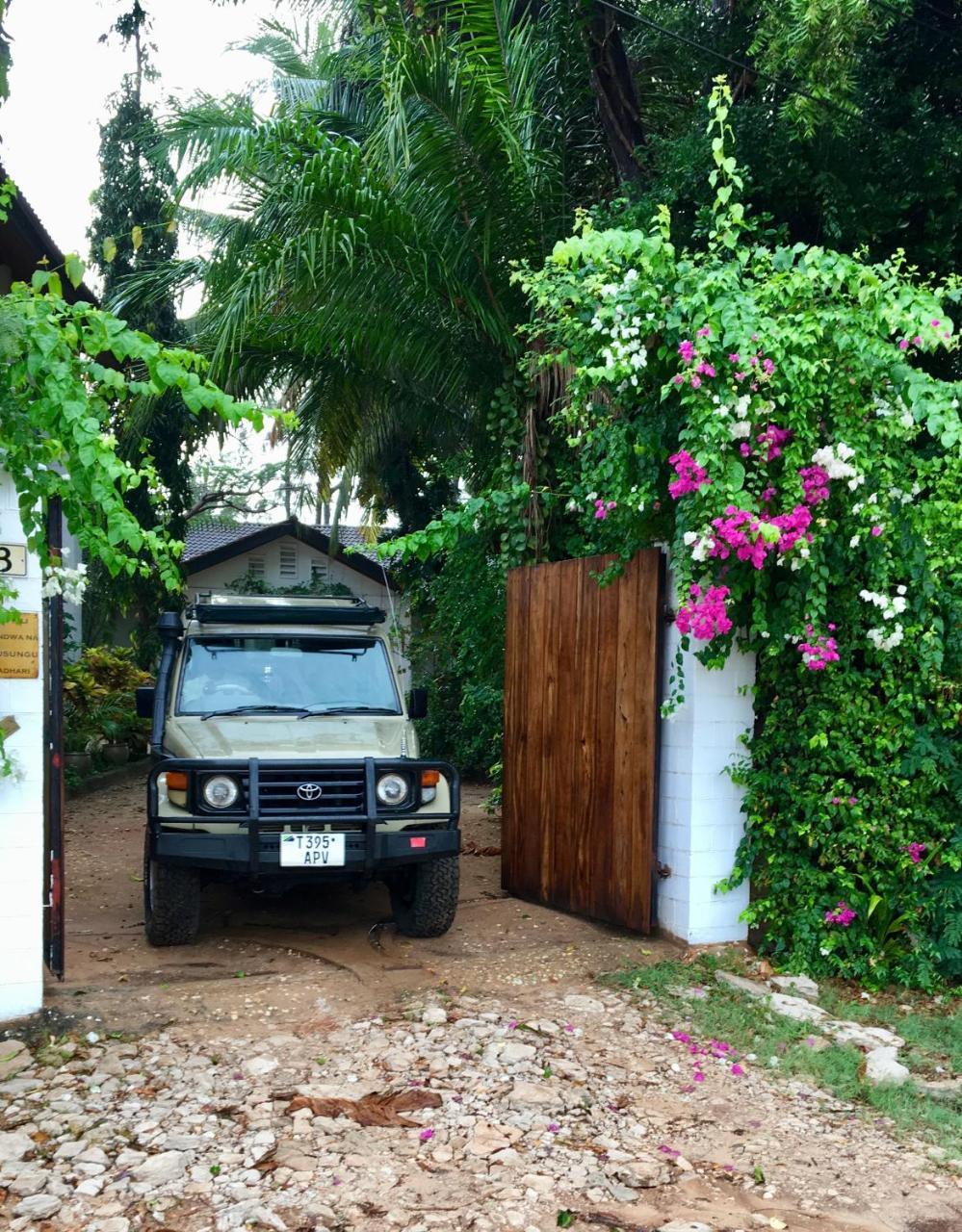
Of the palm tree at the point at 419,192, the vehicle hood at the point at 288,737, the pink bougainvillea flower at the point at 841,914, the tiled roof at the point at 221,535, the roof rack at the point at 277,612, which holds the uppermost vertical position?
the palm tree at the point at 419,192

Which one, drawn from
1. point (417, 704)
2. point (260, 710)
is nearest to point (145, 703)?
point (260, 710)

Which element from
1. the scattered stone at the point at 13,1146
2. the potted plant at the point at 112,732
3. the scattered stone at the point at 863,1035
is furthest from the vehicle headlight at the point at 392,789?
the potted plant at the point at 112,732

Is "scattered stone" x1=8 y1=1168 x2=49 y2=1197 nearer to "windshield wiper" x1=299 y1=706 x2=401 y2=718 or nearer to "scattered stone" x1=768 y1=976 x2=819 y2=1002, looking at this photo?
"windshield wiper" x1=299 y1=706 x2=401 y2=718

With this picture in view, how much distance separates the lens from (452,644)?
13633 millimetres

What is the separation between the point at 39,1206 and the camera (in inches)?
144

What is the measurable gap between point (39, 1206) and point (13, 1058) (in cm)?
129

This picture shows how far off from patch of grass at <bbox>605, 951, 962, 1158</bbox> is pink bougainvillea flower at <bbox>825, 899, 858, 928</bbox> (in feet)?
1.09

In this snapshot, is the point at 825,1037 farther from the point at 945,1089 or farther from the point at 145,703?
the point at 145,703

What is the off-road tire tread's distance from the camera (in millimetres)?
6332

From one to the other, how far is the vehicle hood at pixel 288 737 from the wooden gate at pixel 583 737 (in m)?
1.04

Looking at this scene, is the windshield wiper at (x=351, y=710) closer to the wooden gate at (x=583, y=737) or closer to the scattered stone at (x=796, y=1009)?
the wooden gate at (x=583, y=737)

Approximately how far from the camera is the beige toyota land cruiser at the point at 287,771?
613 centimetres

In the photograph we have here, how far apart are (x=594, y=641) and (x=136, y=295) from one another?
7.24m

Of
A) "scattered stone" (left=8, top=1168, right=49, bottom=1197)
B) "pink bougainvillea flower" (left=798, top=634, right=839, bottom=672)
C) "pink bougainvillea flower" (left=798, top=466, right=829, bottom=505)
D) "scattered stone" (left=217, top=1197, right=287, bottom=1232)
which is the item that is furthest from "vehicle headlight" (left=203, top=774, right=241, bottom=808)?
"pink bougainvillea flower" (left=798, top=466, right=829, bottom=505)
